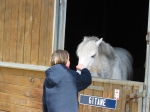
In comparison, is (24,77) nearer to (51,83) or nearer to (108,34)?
(51,83)

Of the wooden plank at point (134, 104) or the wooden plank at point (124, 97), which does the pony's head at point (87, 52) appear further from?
the wooden plank at point (134, 104)

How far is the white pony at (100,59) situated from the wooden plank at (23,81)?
0.81 m

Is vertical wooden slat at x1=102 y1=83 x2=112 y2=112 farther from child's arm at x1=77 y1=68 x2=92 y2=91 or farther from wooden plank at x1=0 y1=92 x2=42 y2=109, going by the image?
wooden plank at x1=0 y1=92 x2=42 y2=109

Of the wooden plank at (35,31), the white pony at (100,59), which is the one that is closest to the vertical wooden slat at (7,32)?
the wooden plank at (35,31)

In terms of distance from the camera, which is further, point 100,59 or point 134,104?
point 100,59

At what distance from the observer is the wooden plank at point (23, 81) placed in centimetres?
435

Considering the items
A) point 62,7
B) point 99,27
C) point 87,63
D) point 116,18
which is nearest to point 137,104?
point 87,63

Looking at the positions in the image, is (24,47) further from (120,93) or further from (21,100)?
(120,93)

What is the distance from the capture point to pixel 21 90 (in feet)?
15.0

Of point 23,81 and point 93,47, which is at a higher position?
point 93,47

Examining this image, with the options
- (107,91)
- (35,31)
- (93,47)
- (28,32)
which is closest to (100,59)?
(93,47)

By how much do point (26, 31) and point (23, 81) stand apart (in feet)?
2.44

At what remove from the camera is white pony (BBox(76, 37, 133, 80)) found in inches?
149

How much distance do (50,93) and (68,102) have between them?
0.18 m
